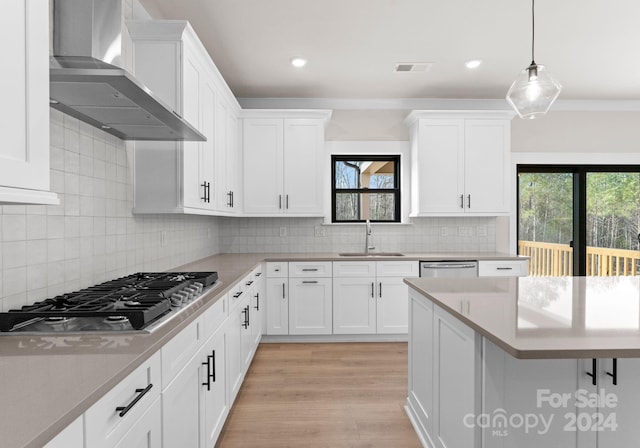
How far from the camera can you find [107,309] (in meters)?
1.46

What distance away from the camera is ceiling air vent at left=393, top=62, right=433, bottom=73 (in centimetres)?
368

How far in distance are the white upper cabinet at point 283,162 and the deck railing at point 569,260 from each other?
2.78 meters

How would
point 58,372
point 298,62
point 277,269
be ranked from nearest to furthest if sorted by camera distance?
point 58,372
point 298,62
point 277,269

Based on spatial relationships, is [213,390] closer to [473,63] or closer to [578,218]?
[473,63]

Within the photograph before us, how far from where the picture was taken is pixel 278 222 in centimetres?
A: 473

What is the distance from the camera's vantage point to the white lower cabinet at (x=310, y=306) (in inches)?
161

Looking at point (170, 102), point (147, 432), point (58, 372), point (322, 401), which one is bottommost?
point (322, 401)

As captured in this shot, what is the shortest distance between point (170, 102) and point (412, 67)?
2367 mm

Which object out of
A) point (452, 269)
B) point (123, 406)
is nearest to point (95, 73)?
point (123, 406)

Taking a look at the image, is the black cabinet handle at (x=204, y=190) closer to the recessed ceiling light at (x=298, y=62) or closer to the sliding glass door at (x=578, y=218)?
the recessed ceiling light at (x=298, y=62)

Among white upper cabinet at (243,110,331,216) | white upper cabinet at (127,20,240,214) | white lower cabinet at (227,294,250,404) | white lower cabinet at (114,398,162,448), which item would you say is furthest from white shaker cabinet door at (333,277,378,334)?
white lower cabinet at (114,398,162,448)

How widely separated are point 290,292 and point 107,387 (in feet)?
10.4

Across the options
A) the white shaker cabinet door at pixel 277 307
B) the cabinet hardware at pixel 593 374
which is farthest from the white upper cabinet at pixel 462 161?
the cabinet hardware at pixel 593 374

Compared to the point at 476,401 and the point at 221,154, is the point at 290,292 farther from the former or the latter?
the point at 476,401
